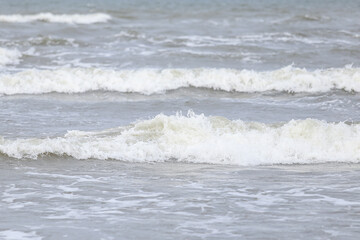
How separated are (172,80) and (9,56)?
20.4ft

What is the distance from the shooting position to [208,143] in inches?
422

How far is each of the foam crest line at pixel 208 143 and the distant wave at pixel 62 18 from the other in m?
23.7

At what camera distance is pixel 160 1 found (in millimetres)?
51250

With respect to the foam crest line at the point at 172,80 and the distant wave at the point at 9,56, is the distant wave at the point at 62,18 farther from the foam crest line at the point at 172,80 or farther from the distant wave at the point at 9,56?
the foam crest line at the point at 172,80

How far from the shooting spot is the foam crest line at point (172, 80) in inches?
665

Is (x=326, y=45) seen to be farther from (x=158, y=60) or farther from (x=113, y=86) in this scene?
(x=113, y=86)

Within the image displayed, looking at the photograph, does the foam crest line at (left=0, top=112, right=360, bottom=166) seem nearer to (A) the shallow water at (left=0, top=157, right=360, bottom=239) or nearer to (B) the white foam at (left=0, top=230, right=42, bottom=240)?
(A) the shallow water at (left=0, top=157, right=360, bottom=239)

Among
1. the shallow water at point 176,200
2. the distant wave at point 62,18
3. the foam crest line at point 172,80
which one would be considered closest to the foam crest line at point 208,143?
the shallow water at point 176,200

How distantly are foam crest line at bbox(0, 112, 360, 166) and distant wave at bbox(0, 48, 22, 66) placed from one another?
9.80 metres

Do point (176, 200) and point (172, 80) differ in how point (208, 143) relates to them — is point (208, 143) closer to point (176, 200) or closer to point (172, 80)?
point (176, 200)

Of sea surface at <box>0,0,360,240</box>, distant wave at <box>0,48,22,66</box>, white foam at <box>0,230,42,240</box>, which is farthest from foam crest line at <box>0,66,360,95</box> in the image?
white foam at <box>0,230,42,240</box>

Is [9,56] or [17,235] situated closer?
[17,235]

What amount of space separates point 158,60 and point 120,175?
12196mm

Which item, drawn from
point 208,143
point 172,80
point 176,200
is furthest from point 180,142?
point 172,80
